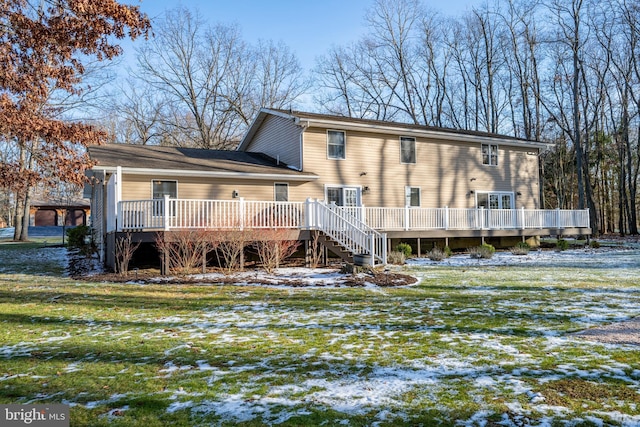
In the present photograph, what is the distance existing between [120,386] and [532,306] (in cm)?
615

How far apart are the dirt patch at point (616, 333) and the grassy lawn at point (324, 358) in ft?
0.67

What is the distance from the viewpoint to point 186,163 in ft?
51.1

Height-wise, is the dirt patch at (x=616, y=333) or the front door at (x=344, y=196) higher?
the front door at (x=344, y=196)

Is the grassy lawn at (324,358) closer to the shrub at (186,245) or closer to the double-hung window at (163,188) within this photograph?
the shrub at (186,245)

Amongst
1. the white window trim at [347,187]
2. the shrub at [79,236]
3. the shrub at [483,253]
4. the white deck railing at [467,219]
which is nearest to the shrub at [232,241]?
the white deck railing at [467,219]

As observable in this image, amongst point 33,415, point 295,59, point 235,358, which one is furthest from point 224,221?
point 295,59

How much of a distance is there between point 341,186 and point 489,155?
8612mm

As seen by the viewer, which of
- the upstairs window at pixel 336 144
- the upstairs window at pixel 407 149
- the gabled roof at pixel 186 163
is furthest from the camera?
the upstairs window at pixel 407 149

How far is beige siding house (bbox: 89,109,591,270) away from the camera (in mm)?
12672

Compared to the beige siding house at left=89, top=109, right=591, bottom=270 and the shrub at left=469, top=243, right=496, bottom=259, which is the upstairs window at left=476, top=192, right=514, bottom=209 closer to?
the beige siding house at left=89, top=109, right=591, bottom=270

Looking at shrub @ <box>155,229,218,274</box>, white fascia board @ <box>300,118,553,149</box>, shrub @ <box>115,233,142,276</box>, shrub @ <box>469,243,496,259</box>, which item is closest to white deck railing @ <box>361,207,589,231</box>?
shrub @ <box>469,243,496,259</box>

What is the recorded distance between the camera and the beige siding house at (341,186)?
41.6 ft

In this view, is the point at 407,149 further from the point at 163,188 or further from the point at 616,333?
the point at 616,333

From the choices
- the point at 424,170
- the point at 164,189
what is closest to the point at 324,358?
the point at 164,189
